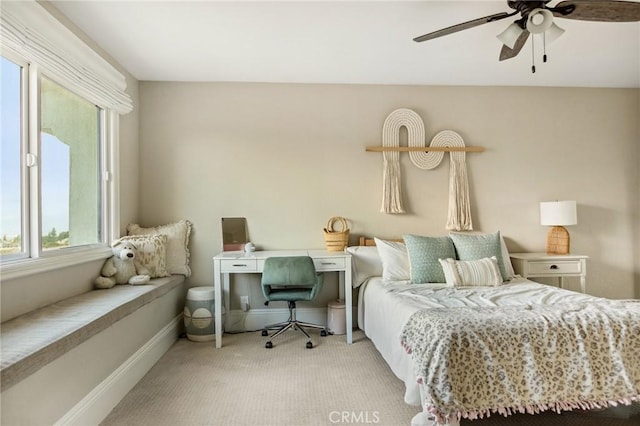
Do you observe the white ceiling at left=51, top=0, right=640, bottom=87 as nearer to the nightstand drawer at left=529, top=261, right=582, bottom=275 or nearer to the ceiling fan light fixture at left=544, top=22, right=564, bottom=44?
the ceiling fan light fixture at left=544, top=22, right=564, bottom=44

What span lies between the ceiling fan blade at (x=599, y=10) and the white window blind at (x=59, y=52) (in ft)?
9.36

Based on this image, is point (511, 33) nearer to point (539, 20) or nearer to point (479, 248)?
point (539, 20)

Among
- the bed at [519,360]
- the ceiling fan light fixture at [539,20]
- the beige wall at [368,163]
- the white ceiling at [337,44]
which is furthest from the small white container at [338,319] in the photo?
the ceiling fan light fixture at [539,20]

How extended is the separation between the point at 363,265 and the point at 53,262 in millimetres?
2423

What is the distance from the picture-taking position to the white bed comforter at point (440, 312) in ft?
5.77

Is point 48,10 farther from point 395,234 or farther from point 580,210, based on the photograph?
point 580,210

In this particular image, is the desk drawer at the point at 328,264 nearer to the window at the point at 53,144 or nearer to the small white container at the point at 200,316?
the small white container at the point at 200,316

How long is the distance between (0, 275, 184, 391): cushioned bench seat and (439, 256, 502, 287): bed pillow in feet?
7.69

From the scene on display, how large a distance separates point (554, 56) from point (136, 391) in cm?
419

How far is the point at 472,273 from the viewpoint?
2.93 meters

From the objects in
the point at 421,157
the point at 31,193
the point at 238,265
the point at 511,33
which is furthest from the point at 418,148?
the point at 31,193

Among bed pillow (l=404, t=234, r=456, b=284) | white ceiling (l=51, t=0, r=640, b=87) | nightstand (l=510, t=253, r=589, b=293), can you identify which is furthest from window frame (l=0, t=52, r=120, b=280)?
nightstand (l=510, t=253, r=589, b=293)

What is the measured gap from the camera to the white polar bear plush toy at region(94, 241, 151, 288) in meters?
2.88

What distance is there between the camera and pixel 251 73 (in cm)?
351
